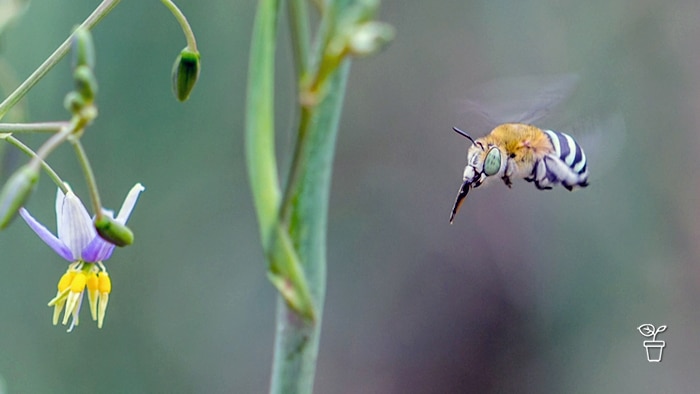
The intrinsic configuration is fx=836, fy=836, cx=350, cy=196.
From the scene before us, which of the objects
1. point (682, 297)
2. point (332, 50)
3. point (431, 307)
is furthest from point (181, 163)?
point (332, 50)

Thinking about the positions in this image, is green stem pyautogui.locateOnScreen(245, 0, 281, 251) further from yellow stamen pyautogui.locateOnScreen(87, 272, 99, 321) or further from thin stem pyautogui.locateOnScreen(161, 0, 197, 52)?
yellow stamen pyautogui.locateOnScreen(87, 272, 99, 321)

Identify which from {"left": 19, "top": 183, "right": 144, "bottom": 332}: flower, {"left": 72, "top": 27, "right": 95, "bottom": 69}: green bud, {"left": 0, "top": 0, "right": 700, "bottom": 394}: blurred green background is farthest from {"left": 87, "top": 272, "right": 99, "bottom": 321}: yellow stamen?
{"left": 0, "top": 0, "right": 700, "bottom": 394}: blurred green background

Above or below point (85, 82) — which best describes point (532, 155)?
above

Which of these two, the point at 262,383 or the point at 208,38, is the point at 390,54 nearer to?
the point at 208,38

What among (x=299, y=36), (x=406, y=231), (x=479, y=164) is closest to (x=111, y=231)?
(x=299, y=36)

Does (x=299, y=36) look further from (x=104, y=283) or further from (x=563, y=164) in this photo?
(x=563, y=164)
